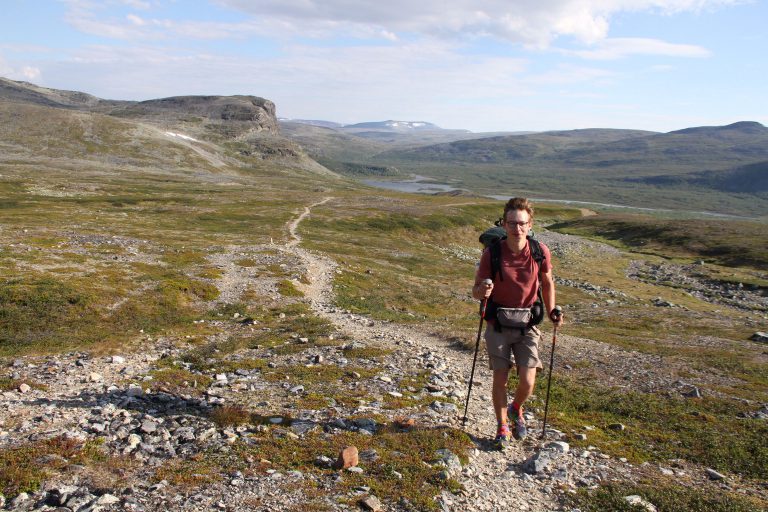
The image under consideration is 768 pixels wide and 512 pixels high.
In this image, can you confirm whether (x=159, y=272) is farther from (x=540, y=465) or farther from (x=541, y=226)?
(x=541, y=226)

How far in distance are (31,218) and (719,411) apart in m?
74.1

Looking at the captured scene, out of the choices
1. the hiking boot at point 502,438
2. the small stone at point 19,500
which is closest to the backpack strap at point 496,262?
the hiking boot at point 502,438

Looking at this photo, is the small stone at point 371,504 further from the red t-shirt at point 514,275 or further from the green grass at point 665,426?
the green grass at point 665,426

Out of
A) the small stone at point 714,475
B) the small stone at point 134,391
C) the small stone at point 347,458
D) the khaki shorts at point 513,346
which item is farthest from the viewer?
the small stone at point 134,391

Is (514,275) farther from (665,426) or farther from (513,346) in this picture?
(665,426)

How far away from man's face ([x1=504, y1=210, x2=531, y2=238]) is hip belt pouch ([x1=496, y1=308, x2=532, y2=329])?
1.66 metres

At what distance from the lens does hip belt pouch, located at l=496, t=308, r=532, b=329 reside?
10609 mm

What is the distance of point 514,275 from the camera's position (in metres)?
10.6

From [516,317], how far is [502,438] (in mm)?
3128

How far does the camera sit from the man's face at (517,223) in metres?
10.2

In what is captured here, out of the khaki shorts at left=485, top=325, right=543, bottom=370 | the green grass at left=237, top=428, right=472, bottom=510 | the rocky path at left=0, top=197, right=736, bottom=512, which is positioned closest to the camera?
the rocky path at left=0, top=197, right=736, bottom=512

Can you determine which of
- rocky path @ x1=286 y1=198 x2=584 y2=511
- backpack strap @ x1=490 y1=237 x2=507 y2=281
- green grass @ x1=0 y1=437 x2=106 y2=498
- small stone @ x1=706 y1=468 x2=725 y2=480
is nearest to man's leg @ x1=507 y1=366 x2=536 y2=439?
rocky path @ x1=286 y1=198 x2=584 y2=511

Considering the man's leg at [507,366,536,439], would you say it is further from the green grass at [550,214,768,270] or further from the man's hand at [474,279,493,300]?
the green grass at [550,214,768,270]

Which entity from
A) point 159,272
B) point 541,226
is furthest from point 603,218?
point 159,272
